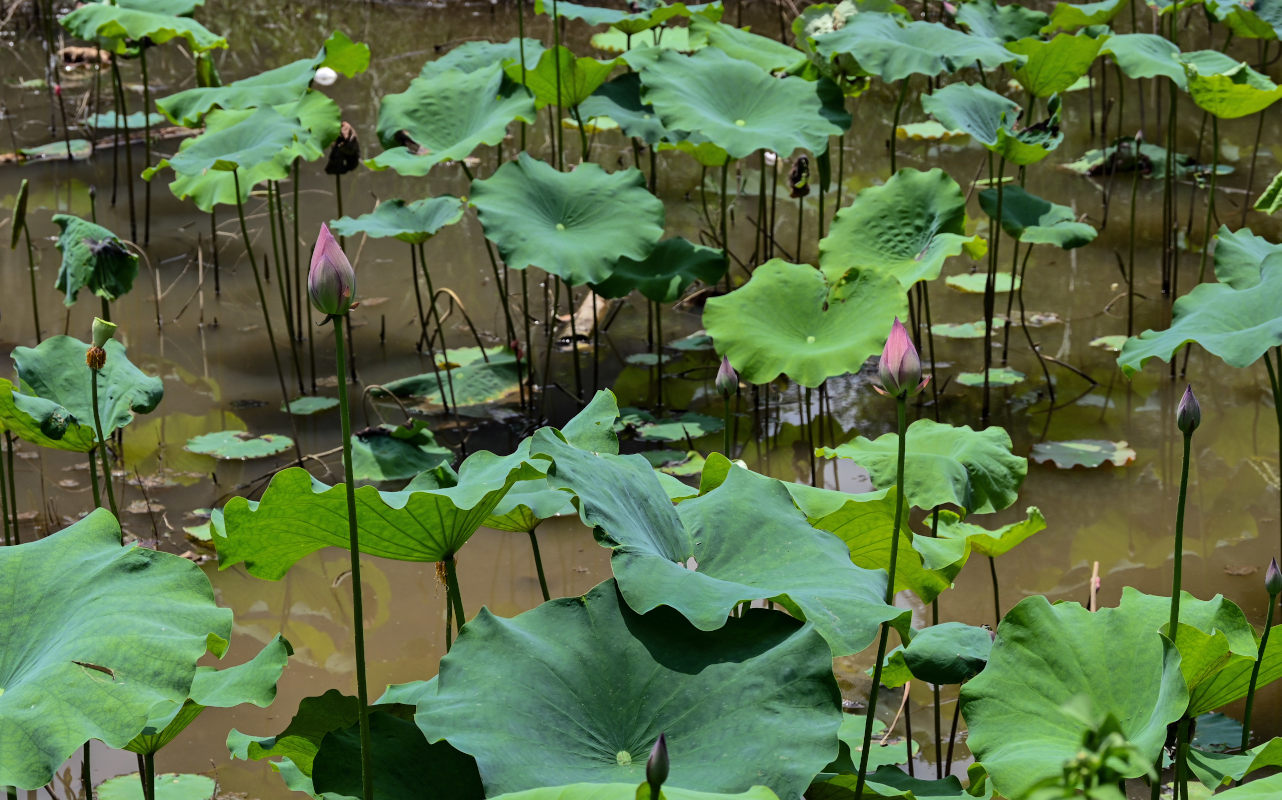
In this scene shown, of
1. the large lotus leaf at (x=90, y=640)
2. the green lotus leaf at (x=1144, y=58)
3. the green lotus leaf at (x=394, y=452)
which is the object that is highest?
the green lotus leaf at (x=1144, y=58)

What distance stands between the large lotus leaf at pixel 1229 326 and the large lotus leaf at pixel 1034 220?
3.68ft

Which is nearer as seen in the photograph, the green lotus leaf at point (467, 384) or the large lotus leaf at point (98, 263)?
the large lotus leaf at point (98, 263)

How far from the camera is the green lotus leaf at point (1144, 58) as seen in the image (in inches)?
151

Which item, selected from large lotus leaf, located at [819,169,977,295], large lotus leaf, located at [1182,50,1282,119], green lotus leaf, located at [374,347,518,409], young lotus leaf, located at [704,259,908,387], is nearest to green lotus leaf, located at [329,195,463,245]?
green lotus leaf, located at [374,347,518,409]

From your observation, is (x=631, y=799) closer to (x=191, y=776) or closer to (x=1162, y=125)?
(x=191, y=776)

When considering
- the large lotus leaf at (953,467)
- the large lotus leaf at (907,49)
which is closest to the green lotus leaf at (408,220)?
the large lotus leaf at (907,49)

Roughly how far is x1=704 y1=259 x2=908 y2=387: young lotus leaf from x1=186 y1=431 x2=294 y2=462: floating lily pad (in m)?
1.31

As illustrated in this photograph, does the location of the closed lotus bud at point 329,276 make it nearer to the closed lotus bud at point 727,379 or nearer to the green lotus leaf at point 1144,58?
the closed lotus bud at point 727,379

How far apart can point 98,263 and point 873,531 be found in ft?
6.43

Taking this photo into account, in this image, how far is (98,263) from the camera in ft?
9.59

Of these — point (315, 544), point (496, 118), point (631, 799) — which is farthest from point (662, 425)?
point (631, 799)

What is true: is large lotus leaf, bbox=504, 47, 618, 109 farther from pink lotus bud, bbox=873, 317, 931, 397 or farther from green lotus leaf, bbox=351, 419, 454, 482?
pink lotus bud, bbox=873, 317, 931, 397

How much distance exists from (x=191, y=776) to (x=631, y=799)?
55.0 inches

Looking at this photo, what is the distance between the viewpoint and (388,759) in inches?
59.9
